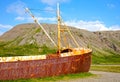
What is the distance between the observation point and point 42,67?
30.1m

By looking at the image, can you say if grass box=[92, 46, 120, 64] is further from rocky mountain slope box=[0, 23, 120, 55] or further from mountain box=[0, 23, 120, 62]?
rocky mountain slope box=[0, 23, 120, 55]

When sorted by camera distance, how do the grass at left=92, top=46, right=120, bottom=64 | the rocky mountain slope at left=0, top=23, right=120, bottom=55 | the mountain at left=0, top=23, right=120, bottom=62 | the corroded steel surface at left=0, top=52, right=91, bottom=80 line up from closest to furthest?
1. the corroded steel surface at left=0, top=52, right=91, bottom=80
2. the grass at left=92, top=46, right=120, bottom=64
3. the mountain at left=0, top=23, right=120, bottom=62
4. the rocky mountain slope at left=0, top=23, right=120, bottom=55

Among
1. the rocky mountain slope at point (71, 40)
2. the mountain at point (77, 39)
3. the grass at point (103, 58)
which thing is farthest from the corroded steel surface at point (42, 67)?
the rocky mountain slope at point (71, 40)

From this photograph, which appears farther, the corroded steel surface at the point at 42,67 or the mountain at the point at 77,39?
the mountain at the point at 77,39

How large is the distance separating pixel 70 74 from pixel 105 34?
170m

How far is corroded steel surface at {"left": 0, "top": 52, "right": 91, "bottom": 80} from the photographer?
27.4m

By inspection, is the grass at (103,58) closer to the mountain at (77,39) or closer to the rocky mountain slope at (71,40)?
the mountain at (77,39)

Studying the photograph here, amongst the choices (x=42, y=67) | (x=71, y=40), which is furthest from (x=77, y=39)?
(x=42, y=67)

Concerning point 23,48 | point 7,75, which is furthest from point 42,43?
point 7,75

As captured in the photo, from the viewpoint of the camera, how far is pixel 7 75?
2730 centimetres

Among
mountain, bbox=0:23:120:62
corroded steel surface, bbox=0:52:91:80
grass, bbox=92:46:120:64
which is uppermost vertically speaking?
mountain, bbox=0:23:120:62

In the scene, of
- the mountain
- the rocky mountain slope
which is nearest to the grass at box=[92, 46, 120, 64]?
the mountain

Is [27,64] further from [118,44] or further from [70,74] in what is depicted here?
[118,44]

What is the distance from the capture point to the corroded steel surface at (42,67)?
27.4 m
